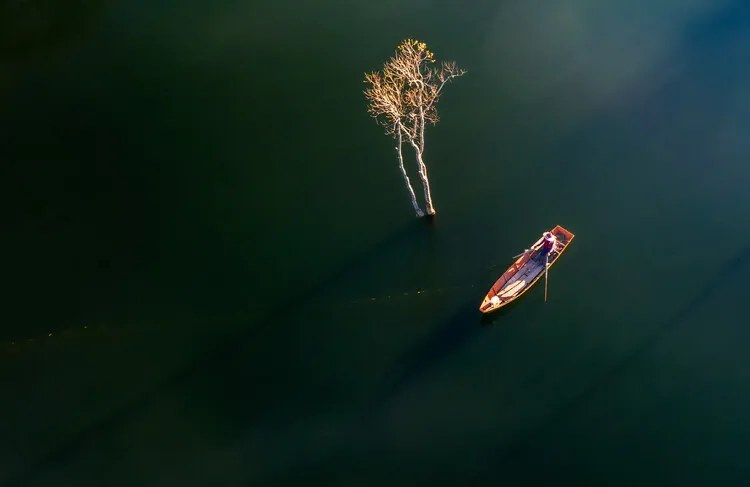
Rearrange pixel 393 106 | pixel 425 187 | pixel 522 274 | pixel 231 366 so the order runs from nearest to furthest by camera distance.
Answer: pixel 393 106 → pixel 231 366 → pixel 522 274 → pixel 425 187

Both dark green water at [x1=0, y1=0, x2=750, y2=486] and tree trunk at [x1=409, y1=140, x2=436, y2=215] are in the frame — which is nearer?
dark green water at [x1=0, y1=0, x2=750, y2=486]

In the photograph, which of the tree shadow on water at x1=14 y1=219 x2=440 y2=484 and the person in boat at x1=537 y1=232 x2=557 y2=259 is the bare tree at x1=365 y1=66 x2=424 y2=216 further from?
the person in boat at x1=537 y1=232 x2=557 y2=259

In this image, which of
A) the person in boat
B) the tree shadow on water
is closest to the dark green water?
the tree shadow on water

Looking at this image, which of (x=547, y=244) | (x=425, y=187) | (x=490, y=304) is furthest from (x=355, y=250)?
(x=547, y=244)

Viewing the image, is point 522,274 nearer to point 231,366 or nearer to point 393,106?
point 393,106

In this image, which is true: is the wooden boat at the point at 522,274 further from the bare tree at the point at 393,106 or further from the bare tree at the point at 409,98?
the bare tree at the point at 393,106

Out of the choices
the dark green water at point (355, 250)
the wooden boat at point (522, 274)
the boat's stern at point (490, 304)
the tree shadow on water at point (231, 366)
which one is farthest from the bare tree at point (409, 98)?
the boat's stern at point (490, 304)
